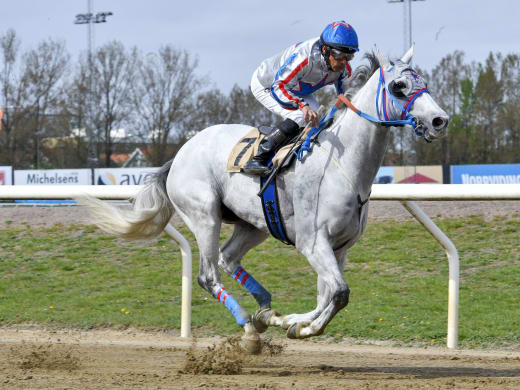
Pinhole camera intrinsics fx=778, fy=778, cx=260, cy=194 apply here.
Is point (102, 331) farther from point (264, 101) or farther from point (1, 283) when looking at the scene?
point (264, 101)

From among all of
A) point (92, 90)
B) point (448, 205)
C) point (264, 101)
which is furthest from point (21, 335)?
point (92, 90)

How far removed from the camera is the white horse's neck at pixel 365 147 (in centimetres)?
466

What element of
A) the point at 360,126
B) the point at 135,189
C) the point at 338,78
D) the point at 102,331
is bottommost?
the point at 102,331

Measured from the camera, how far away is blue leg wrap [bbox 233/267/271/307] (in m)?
5.31

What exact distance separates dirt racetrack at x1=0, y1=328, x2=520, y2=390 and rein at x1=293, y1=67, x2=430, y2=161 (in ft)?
4.58

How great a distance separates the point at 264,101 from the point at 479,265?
3623mm

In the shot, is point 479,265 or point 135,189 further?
point 479,265

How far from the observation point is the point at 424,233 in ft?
29.8

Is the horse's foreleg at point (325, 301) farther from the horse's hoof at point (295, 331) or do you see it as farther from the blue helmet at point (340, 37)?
the blue helmet at point (340, 37)

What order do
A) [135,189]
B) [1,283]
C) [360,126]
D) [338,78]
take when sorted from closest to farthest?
1. [360,126]
2. [338,78]
3. [135,189]
4. [1,283]

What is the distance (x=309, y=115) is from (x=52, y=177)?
19.3 meters

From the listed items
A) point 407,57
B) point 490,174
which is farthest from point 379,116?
point 490,174

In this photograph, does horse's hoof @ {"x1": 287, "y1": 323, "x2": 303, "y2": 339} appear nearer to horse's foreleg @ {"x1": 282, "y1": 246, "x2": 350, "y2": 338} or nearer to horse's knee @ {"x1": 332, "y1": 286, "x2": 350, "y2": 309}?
horse's foreleg @ {"x1": 282, "y1": 246, "x2": 350, "y2": 338}

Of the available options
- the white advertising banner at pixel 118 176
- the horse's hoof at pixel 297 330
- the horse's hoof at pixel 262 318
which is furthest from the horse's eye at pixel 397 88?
the white advertising banner at pixel 118 176
